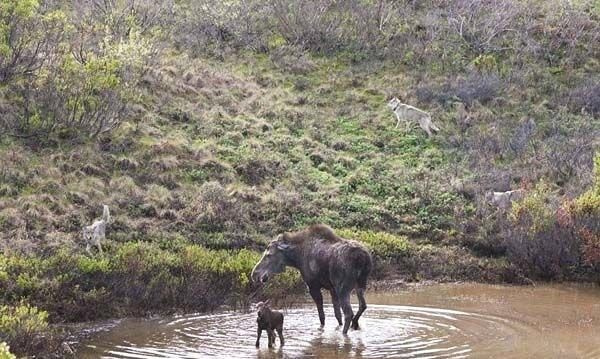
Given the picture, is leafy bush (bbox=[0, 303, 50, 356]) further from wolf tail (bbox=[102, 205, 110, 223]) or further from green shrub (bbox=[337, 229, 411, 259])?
green shrub (bbox=[337, 229, 411, 259])

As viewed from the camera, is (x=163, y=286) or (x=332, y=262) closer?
(x=332, y=262)

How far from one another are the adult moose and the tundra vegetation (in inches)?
77.7

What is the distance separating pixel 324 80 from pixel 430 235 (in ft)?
42.1

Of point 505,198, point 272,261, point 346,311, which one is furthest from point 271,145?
point 346,311

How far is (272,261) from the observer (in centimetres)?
1491

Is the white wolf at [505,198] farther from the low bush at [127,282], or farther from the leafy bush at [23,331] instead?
the leafy bush at [23,331]

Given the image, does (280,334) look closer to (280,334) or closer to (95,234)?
(280,334)

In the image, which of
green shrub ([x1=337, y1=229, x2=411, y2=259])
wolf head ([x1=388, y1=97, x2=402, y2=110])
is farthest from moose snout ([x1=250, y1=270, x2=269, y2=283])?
wolf head ([x1=388, y1=97, x2=402, y2=110])

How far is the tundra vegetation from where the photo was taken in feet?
55.8

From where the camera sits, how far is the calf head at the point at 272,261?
14.8m

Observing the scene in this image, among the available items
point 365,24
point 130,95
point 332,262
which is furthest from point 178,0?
point 332,262

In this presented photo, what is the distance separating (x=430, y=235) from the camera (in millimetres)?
22672

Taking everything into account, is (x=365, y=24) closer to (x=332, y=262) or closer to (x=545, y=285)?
(x=545, y=285)

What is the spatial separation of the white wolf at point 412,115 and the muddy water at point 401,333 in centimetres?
1269
